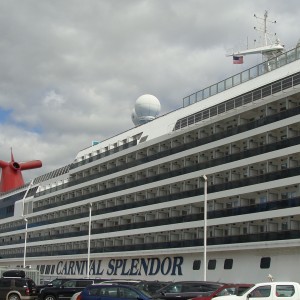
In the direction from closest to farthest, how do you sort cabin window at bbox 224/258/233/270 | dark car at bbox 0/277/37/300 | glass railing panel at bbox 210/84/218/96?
Result: 1. dark car at bbox 0/277/37/300
2. cabin window at bbox 224/258/233/270
3. glass railing panel at bbox 210/84/218/96

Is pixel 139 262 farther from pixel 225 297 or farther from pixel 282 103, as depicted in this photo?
pixel 225 297

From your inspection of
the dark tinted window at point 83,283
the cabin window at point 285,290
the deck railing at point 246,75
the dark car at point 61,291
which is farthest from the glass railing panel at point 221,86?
the cabin window at point 285,290

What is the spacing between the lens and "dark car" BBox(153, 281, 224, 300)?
84.4ft

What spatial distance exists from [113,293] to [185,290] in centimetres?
496

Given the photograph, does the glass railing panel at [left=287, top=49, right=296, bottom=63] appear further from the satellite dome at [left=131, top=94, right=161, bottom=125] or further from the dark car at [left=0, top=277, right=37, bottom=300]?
the satellite dome at [left=131, top=94, right=161, bottom=125]

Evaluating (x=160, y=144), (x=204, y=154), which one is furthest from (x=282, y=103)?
(x=160, y=144)

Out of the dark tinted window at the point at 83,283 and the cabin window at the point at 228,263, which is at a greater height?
the cabin window at the point at 228,263

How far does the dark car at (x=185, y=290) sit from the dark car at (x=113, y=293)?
348cm

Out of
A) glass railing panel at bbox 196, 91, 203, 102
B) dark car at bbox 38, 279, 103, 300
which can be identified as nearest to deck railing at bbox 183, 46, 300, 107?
glass railing panel at bbox 196, 91, 203, 102

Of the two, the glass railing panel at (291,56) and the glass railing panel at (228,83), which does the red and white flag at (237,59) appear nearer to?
the glass railing panel at (228,83)

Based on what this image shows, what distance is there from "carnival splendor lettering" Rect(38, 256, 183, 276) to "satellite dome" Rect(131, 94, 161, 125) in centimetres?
1831

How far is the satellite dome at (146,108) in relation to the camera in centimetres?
7156

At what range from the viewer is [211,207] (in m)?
49.8

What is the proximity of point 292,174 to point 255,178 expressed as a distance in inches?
162
